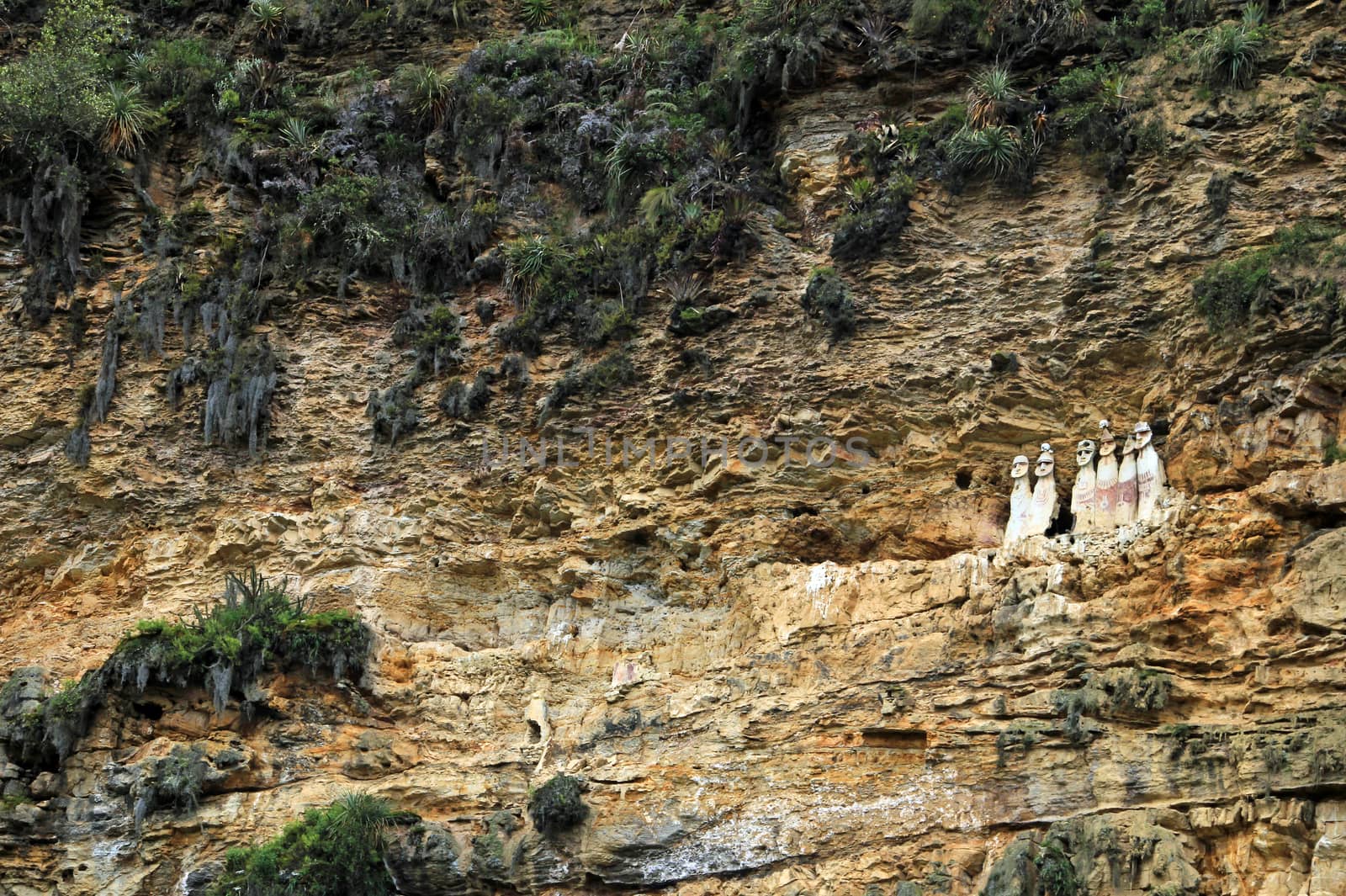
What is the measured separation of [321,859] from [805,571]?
7240mm

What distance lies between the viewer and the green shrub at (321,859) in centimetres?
2252

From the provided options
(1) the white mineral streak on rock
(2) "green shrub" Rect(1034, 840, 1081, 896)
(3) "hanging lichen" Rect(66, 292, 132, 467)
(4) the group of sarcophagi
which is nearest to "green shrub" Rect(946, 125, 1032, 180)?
(4) the group of sarcophagi

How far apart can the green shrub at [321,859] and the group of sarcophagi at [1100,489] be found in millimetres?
8826

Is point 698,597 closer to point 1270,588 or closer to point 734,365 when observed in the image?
point 734,365

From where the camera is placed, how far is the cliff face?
2053cm

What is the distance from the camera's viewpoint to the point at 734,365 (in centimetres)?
2673

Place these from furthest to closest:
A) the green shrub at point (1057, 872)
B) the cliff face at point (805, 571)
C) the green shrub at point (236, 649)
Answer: the green shrub at point (236, 649)
the cliff face at point (805, 571)
the green shrub at point (1057, 872)

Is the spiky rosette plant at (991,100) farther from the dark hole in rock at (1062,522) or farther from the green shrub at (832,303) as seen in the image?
the dark hole in rock at (1062,522)

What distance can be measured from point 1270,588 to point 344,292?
1588cm

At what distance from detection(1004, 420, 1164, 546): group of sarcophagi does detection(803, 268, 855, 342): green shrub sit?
11.3ft

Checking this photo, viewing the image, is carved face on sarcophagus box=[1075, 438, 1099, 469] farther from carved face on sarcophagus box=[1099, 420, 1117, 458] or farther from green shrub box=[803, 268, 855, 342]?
green shrub box=[803, 268, 855, 342]

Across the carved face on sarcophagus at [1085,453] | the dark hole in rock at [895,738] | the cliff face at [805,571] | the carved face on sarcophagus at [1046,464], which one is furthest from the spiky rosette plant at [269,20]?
the dark hole in rock at [895,738]

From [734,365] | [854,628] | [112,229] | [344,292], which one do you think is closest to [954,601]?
[854,628]

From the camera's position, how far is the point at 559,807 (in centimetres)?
2266
